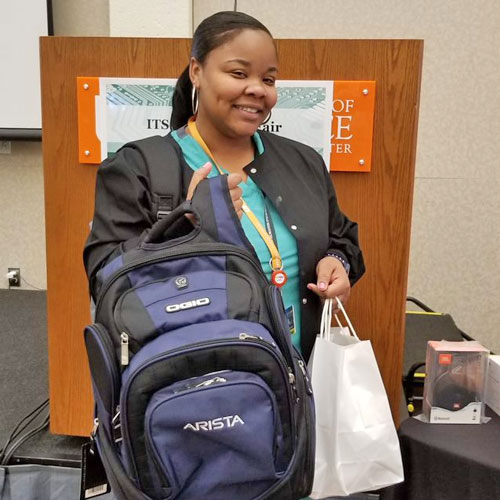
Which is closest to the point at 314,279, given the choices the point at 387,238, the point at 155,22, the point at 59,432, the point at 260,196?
the point at 260,196

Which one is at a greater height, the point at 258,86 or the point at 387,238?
the point at 258,86

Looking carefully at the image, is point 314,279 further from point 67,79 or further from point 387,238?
point 67,79

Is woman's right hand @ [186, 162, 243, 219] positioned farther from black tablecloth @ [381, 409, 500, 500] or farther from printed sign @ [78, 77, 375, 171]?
black tablecloth @ [381, 409, 500, 500]

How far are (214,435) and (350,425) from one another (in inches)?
14.4

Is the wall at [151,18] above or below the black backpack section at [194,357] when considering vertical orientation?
above

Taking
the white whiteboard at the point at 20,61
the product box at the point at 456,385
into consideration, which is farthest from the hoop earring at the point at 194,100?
the white whiteboard at the point at 20,61

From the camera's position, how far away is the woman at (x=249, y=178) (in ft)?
2.96

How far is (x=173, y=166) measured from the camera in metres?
0.93

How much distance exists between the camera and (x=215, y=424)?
0.70 m

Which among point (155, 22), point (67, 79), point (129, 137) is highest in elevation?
point (155, 22)

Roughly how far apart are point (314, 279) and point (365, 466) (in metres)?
0.35

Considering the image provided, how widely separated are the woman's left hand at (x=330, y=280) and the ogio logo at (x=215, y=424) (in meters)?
0.35

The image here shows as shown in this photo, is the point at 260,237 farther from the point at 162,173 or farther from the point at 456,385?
the point at 456,385

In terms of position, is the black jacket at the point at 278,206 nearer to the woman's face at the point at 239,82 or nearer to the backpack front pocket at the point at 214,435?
the woman's face at the point at 239,82
